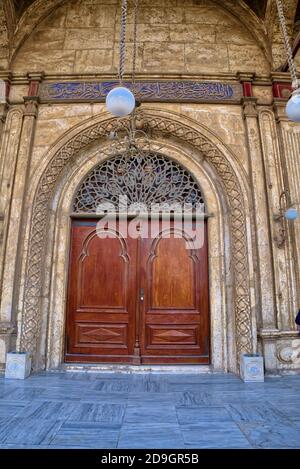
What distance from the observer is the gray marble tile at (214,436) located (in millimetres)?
1651

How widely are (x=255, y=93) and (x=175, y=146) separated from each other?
130 centimetres

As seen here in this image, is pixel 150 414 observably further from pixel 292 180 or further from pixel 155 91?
pixel 155 91

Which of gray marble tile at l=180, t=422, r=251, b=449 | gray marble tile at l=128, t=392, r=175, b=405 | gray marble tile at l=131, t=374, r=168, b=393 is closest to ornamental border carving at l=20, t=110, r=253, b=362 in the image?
gray marble tile at l=131, t=374, r=168, b=393

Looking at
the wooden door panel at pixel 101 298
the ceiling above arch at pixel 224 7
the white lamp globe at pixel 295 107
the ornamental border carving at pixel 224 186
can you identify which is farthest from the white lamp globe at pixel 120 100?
the ceiling above arch at pixel 224 7

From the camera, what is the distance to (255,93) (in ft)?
13.6

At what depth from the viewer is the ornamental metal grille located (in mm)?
3955

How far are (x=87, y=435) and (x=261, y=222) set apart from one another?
2.86m

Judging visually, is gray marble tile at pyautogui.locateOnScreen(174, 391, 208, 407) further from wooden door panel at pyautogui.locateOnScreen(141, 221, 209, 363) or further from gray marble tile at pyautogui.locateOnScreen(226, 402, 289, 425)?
wooden door panel at pyautogui.locateOnScreen(141, 221, 209, 363)

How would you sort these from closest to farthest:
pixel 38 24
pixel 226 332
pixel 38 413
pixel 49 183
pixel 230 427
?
pixel 230 427
pixel 38 413
pixel 226 332
pixel 49 183
pixel 38 24

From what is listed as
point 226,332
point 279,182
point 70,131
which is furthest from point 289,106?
point 70,131

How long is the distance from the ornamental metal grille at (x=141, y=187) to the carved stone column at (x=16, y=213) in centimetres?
70

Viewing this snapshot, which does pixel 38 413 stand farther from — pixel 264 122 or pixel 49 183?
pixel 264 122

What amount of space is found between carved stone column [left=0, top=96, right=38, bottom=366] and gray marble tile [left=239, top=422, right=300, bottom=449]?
106 inches

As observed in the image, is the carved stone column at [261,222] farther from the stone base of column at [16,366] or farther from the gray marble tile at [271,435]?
the stone base of column at [16,366]
